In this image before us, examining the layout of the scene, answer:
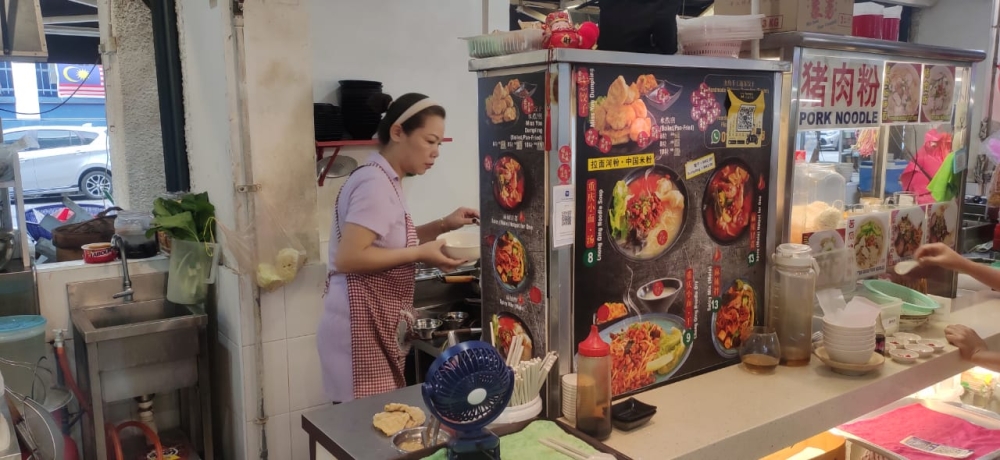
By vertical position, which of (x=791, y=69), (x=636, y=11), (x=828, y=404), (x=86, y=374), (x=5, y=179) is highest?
(x=636, y=11)

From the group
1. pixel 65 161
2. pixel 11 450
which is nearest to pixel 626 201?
pixel 11 450

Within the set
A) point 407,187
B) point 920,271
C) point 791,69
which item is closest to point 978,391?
point 920,271

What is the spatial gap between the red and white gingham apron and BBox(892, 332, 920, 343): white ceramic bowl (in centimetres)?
164

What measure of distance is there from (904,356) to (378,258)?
1.66 meters

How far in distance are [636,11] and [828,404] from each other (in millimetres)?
1137

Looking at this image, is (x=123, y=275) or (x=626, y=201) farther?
(x=123, y=275)

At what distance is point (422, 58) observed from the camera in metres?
3.96

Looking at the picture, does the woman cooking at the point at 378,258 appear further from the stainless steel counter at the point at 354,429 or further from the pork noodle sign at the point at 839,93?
the pork noodle sign at the point at 839,93

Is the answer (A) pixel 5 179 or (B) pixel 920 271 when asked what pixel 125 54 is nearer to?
(A) pixel 5 179

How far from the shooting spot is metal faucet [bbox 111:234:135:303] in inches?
123

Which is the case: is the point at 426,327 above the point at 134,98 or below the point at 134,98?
below

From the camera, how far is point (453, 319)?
3.06 meters

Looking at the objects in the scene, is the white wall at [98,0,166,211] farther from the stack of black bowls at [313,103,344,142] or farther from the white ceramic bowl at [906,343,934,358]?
the white ceramic bowl at [906,343,934,358]

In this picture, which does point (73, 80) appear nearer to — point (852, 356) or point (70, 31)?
point (70, 31)
